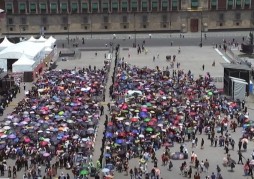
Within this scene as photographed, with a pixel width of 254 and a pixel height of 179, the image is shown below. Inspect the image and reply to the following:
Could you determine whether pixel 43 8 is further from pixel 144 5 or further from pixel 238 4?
pixel 238 4

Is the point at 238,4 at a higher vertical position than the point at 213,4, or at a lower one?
lower

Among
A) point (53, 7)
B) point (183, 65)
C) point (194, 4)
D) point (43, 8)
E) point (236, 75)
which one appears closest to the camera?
point (236, 75)

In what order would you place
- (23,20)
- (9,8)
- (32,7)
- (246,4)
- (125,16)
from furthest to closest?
(23,20)
(9,8)
(125,16)
(32,7)
(246,4)

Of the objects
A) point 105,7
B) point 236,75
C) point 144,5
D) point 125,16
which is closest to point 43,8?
point 105,7

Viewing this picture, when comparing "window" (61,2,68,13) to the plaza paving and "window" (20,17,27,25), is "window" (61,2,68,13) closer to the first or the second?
"window" (20,17,27,25)

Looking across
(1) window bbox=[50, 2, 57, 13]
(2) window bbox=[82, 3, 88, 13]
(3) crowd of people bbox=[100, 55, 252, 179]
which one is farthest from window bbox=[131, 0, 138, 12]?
(3) crowd of people bbox=[100, 55, 252, 179]

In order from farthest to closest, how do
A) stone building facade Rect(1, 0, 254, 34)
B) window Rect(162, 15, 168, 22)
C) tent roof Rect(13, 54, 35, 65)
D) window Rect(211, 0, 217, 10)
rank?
window Rect(162, 15, 168, 22), stone building facade Rect(1, 0, 254, 34), window Rect(211, 0, 217, 10), tent roof Rect(13, 54, 35, 65)
